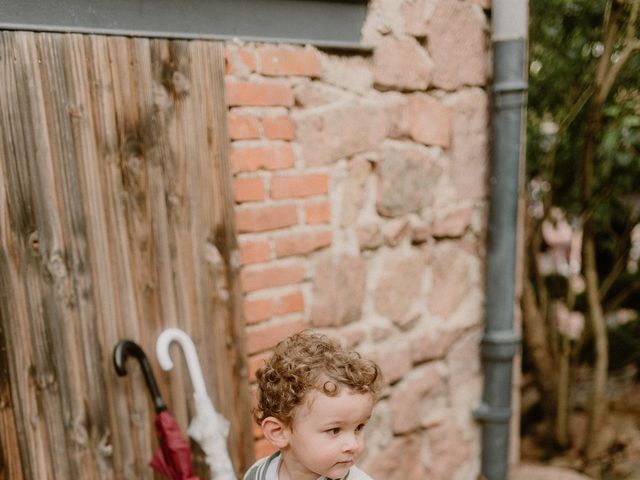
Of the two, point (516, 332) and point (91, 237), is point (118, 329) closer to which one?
point (91, 237)

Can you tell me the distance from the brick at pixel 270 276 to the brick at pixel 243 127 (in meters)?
0.39

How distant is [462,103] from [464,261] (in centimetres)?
62

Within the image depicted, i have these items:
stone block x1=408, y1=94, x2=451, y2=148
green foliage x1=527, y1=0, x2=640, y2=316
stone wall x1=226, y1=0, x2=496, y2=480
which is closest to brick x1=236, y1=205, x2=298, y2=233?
stone wall x1=226, y1=0, x2=496, y2=480

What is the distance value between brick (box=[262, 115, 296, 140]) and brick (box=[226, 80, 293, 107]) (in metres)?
0.04

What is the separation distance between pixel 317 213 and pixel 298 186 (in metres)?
0.12

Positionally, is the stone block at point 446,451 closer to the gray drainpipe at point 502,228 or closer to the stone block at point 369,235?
the gray drainpipe at point 502,228

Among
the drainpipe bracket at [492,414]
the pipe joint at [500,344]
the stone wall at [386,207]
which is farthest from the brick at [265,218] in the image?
the drainpipe bracket at [492,414]

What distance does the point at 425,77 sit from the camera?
237cm

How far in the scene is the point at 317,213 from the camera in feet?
6.89

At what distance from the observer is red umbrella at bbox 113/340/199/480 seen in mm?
1601

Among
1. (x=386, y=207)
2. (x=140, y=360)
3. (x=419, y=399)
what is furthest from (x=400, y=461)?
(x=140, y=360)

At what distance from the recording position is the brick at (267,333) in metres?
1.98

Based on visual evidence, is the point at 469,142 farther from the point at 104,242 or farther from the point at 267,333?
the point at 104,242

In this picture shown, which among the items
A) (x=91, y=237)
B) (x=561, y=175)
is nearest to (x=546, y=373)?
(x=561, y=175)
